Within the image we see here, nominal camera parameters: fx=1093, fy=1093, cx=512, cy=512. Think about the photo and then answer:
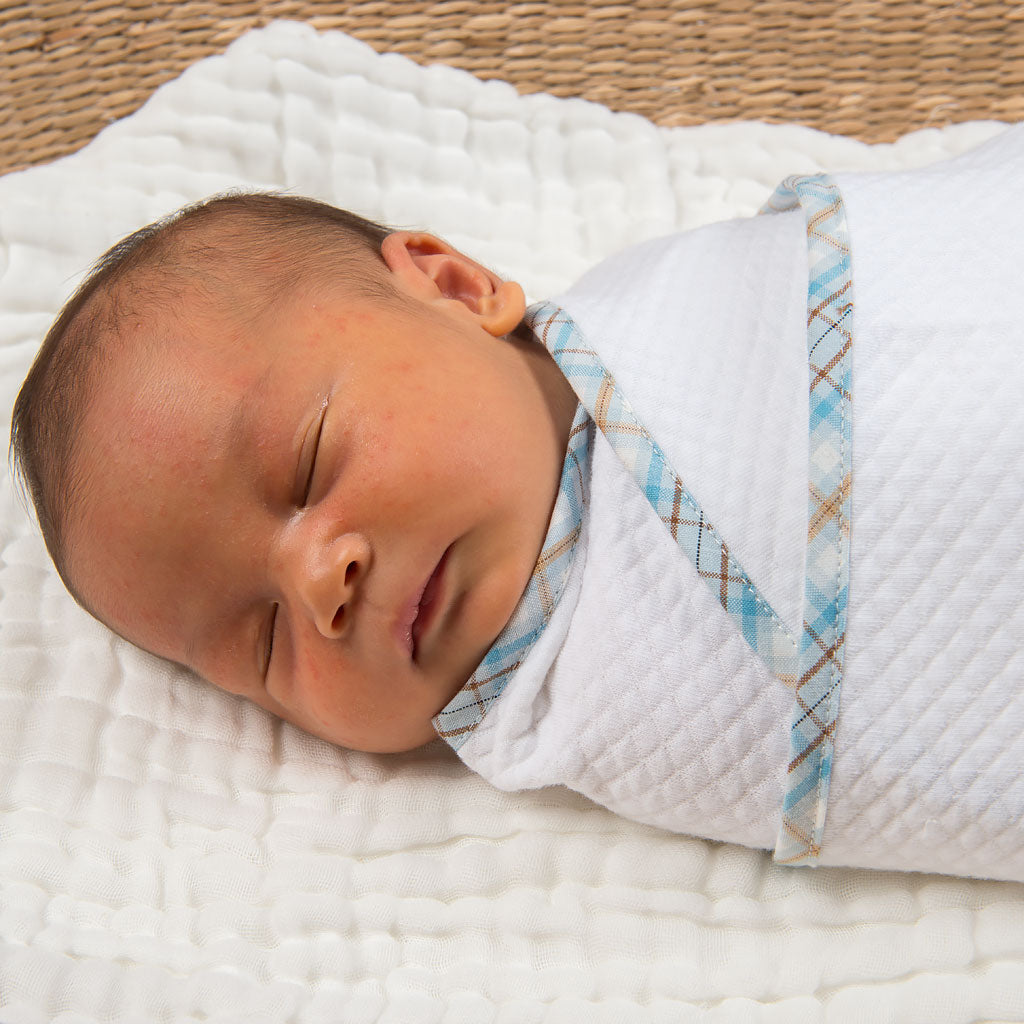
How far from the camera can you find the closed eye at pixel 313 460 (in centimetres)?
88

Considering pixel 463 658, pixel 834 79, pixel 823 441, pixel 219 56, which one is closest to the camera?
pixel 823 441

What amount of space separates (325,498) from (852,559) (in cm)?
41

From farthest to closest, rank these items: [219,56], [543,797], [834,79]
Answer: [834,79] < [219,56] < [543,797]

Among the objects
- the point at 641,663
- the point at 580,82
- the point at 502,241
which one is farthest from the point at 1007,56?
the point at 641,663

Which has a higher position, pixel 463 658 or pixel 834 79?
pixel 834 79

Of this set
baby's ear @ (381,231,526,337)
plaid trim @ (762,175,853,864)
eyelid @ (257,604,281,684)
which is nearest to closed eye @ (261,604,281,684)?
eyelid @ (257,604,281,684)

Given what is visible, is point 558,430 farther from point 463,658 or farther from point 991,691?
point 991,691

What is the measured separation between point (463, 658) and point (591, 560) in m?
0.14

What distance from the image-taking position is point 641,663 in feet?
2.94

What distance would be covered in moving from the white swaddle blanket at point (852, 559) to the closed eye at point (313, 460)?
0.23 metres

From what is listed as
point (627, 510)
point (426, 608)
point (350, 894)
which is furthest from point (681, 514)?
point (350, 894)

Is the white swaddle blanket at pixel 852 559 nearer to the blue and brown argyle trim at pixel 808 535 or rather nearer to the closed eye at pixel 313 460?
the blue and brown argyle trim at pixel 808 535

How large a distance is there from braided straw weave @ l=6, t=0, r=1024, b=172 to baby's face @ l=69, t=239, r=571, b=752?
2.38 feet

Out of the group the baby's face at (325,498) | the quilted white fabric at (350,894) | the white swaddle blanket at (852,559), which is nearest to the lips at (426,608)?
the baby's face at (325,498)
